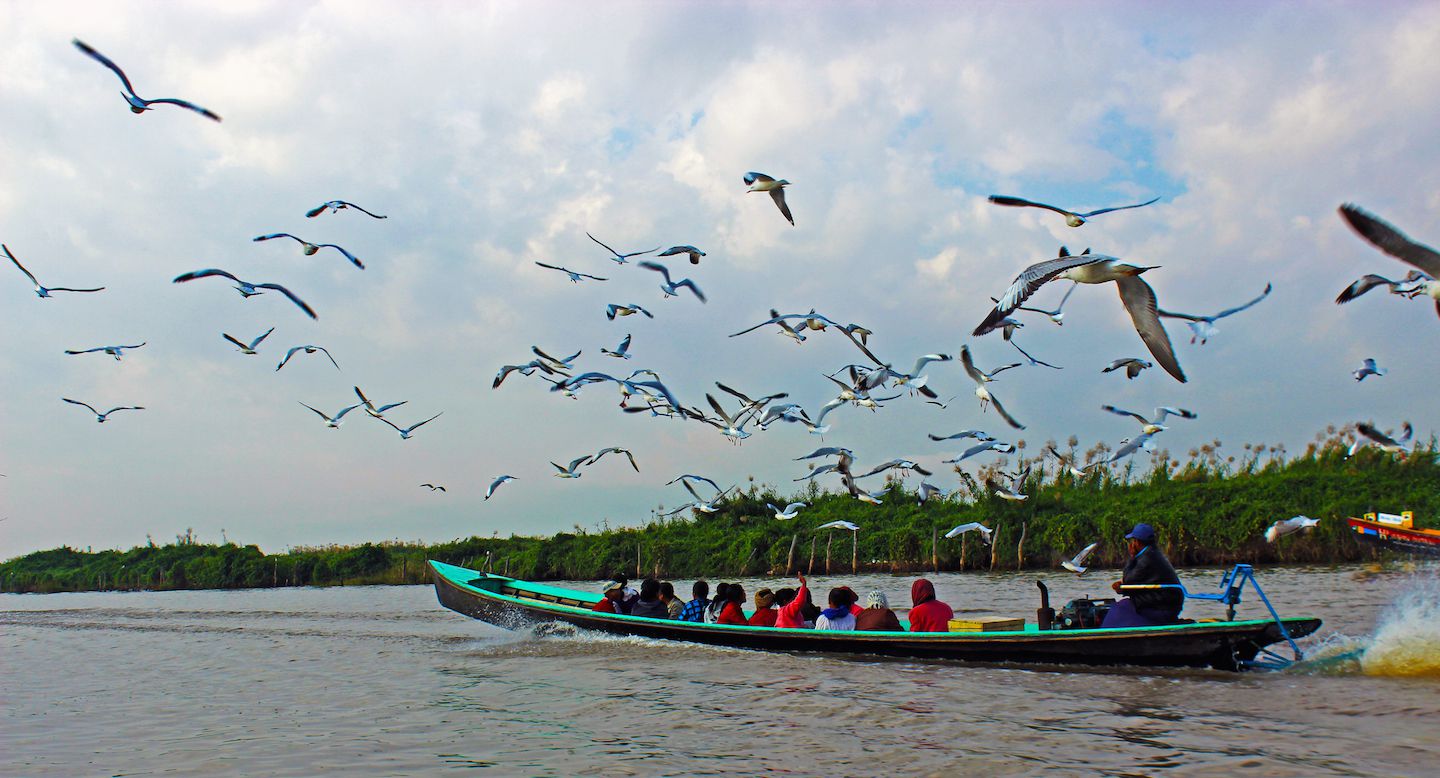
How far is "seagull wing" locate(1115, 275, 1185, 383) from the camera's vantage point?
840cm

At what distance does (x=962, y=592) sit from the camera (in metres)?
23.9

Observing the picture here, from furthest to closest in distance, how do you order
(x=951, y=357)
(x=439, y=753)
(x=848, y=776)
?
(x=951, y=357) → (x=439, y=753) → (x=848, y=776)

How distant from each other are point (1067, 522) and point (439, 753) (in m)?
24.1

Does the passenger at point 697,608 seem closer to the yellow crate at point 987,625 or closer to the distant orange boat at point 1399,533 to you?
the yellow crate at point 987,625

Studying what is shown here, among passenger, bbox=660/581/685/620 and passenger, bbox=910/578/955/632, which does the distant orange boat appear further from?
passenger, bbox=660/581/685/620

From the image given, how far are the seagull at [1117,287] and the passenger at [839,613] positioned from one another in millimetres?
6248

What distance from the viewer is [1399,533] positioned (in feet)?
67.2

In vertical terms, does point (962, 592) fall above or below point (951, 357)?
below

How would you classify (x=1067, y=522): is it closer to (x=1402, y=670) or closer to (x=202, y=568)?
(x=1402, y=670)

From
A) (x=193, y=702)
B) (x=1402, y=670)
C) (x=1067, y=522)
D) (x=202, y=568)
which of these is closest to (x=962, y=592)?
(x=1067, y=522)

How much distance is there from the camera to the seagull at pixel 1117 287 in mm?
8016

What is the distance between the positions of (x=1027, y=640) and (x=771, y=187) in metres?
6.85

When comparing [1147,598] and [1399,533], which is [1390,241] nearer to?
[1147,598]

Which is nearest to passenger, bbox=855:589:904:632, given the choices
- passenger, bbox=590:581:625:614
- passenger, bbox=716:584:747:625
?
passenger, bbox=716:584:747:625
